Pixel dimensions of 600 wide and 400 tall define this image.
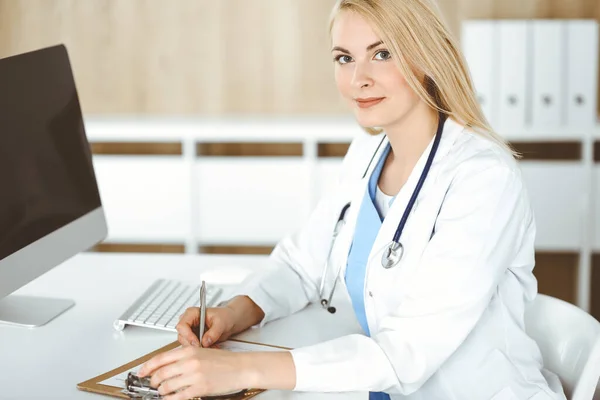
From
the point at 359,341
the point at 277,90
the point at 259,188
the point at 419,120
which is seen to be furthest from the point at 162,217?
the point at 359,341

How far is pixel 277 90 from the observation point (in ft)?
12.0

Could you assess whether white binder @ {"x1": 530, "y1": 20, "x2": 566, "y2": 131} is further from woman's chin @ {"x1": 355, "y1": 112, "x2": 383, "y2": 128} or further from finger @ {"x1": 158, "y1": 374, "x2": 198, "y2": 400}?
finger @ {"x1": 158, "y1": 374, "x2": 198, "y2": 400}

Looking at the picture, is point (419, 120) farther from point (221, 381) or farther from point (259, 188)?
point (259, 188)

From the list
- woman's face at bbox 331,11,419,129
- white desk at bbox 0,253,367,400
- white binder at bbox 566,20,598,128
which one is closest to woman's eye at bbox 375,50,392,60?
woman's face at bbox 331,11,419,129

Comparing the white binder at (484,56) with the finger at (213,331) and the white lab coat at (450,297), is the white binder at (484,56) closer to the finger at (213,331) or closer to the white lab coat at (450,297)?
the white lab coat at (450,297)

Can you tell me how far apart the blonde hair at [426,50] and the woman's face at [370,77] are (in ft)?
0.08

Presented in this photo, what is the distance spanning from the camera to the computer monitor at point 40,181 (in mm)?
1525

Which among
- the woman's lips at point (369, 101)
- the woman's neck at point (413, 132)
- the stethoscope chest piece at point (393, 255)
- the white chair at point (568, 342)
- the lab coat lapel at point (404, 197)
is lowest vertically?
the white chair at point (568, 342)

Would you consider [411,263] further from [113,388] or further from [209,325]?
[113,388]

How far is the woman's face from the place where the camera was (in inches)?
60.6

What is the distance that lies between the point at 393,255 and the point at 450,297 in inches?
6.9

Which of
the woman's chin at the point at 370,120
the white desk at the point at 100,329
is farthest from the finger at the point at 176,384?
the woman's chin at the point at 370,120

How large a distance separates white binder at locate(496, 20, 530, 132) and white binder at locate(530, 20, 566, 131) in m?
0.03

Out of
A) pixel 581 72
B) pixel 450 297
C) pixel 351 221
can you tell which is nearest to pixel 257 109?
pixel 581 72
